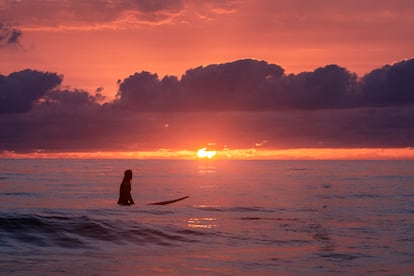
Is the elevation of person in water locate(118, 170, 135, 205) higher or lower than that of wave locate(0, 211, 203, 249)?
higher

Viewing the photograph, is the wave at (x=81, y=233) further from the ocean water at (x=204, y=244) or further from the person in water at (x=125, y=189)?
the person in water at (x=125, y=189)

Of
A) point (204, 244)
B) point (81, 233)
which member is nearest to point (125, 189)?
point (81, 233)

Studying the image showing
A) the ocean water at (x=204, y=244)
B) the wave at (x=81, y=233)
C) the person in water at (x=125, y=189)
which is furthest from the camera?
the person in water at (x=125, y=189)

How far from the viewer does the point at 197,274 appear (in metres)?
17.4

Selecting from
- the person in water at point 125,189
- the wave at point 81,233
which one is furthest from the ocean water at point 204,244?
the person in water at point 125,189

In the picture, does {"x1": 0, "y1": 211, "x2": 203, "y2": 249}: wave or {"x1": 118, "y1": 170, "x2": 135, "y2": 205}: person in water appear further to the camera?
{"x1": 118, "y1": 170, "x2": 135, "y2": 205}: person in water

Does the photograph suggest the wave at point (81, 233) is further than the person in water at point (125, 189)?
No

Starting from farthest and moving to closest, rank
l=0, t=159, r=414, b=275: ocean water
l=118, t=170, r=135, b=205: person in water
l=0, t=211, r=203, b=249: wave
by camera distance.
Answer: l=118, t=170, r=135, b=205: person in water < l=0, t=211, r=203, b=249: wave < l=0, t=159, r=414, b=275: ocean water

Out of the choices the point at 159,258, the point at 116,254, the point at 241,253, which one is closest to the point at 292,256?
the point at 241,253

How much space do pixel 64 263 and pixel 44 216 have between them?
10414 mm

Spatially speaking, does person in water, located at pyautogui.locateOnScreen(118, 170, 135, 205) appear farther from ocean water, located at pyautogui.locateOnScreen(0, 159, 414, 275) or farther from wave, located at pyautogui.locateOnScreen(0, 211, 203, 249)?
wave, located at pyautogui.locateOnScreen(0, 211, 203, 249)

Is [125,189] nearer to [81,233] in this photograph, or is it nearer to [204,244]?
[81,233]

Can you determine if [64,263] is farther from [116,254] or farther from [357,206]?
[357,206]

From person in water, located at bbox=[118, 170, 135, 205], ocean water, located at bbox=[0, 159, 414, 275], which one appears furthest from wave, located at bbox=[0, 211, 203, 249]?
person in water, located at bbox=[118, 170, 135, 205]
